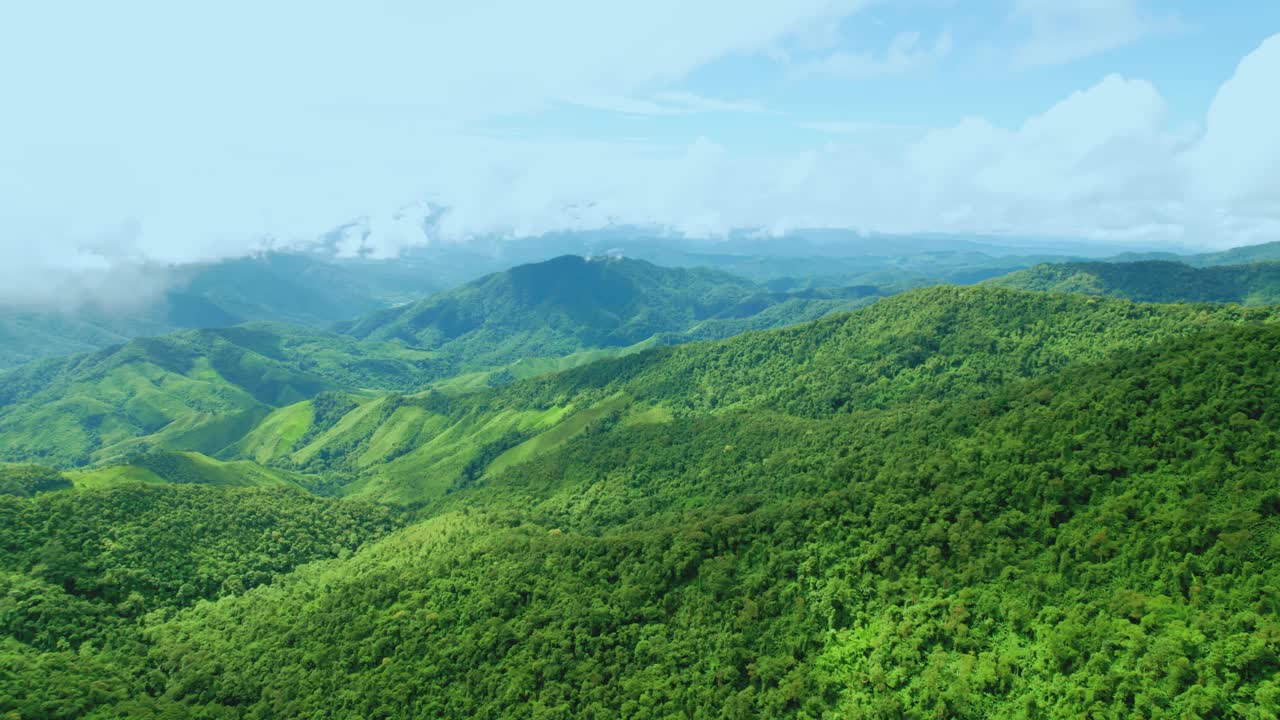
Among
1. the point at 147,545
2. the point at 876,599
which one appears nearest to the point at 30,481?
the point at 147,545

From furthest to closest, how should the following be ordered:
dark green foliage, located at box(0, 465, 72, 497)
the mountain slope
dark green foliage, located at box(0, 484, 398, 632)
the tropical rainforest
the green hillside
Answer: the green hillside < dark green foliage, located at box(0, 465, 72, 497) < dark green foliage, located at box(0, 484, 398, 632) < the tropical rainforest < the mountain slope

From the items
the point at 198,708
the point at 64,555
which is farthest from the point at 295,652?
the point at 64,555

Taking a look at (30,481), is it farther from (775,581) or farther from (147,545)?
(775,581)

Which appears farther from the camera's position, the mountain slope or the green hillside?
the green hillside

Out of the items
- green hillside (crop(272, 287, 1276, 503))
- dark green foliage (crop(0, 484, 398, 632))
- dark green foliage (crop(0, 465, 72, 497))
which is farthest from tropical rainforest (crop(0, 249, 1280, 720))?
green hillside (crop(272, 287, 1276, 503))

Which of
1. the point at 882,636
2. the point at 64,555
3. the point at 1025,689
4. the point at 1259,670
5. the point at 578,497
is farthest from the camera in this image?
the point at 578,497

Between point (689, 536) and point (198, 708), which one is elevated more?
point (689, 536)

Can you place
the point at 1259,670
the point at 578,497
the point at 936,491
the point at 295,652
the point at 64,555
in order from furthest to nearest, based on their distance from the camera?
1. the point at 578,497
2. the point at 64,555
3. the point at 295,652
4. the point at 936,491
5. the point at 1259,670

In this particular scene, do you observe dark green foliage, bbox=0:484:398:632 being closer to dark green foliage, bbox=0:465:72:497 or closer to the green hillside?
dark green foliage, bbox=0:465:72:497

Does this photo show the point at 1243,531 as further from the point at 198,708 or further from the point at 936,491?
the point at 198,708
